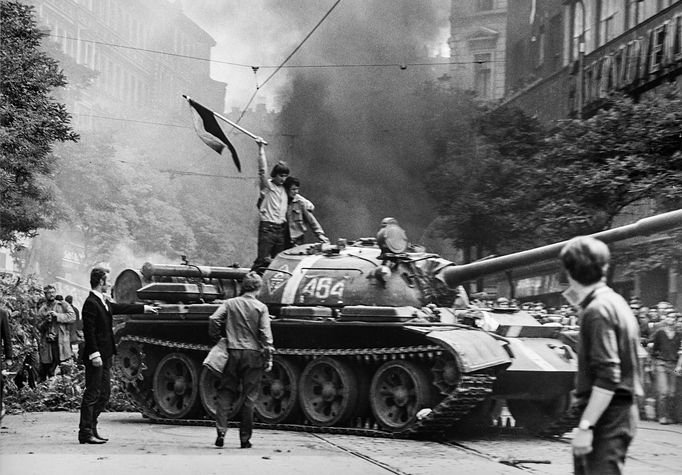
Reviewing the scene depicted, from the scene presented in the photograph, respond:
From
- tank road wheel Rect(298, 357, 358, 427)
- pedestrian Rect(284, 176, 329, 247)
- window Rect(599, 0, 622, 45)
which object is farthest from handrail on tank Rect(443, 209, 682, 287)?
window Rect(599, 0, 622, 45)

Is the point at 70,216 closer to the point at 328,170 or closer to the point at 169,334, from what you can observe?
the point at 328,170

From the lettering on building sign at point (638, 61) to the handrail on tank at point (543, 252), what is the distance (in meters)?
9.04

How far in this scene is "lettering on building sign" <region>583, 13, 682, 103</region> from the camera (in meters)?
20.8

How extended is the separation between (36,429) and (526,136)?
43.6ft

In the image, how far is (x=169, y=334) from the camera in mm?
14727

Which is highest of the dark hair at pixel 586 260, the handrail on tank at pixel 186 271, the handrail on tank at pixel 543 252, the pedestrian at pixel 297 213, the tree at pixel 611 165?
the tree at pixel 611 165

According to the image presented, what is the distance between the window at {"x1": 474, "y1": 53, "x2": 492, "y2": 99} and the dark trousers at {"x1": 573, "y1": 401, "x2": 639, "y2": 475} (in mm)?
19811

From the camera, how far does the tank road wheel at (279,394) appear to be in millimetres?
13391

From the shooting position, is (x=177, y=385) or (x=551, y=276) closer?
(x=177, y=385)

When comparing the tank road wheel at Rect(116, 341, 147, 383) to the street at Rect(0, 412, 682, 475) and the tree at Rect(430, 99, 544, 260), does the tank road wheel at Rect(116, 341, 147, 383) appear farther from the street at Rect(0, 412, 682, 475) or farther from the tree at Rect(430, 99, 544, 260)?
the tree at Rect(430, 99, 544, 260)

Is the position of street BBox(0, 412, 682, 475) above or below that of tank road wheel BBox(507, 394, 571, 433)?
below

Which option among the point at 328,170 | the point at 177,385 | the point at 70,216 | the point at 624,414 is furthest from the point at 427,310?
the point at 70,216

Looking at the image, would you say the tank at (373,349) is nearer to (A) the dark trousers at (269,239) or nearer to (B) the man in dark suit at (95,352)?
(A) the dark trousers at (269,239)

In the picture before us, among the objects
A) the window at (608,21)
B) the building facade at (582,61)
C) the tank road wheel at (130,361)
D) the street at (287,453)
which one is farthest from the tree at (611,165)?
the tank road wheel at (130,361)
